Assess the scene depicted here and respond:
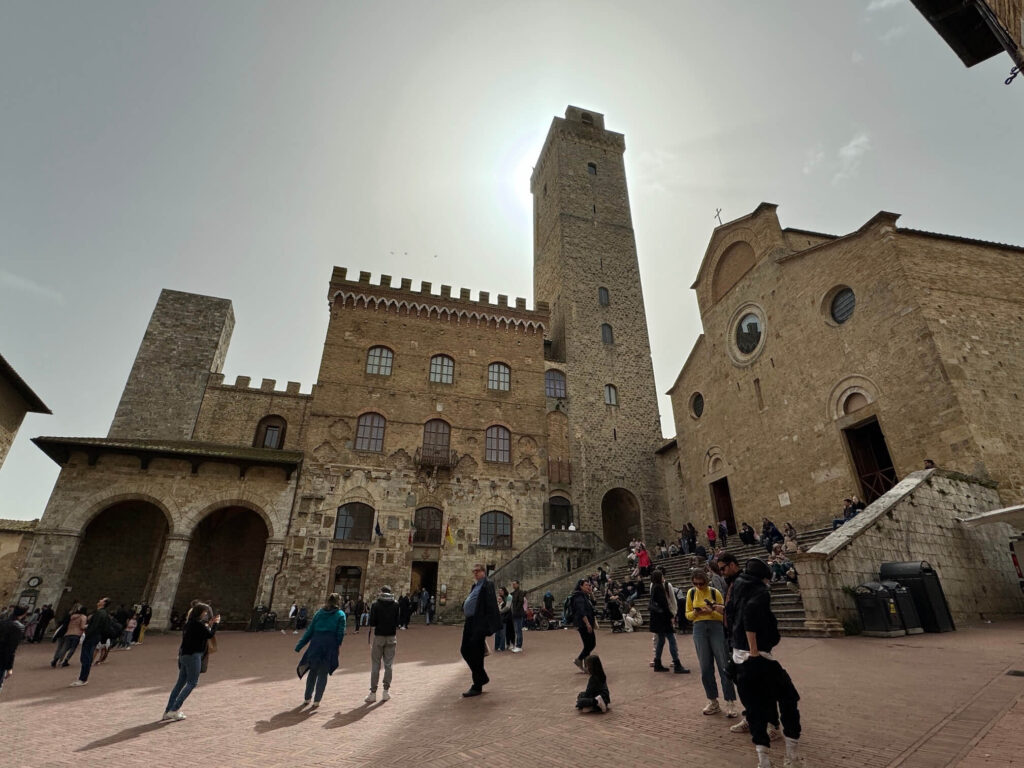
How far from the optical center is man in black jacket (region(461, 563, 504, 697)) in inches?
240

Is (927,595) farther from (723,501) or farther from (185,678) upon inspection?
(185,678)

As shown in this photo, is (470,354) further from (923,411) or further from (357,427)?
(923,411)

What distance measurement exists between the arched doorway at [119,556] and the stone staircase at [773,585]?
17.8m

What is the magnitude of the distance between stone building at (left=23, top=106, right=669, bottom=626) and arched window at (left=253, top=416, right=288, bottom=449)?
0.33 ft

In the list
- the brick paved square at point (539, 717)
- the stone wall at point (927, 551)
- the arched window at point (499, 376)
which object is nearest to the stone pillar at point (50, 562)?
the brick paved square at point (539, 717)

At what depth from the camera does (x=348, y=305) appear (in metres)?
24.5

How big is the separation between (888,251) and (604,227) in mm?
18900

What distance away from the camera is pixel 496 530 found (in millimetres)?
21828

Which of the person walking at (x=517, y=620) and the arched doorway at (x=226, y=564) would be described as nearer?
the person walking at (x=517, y=620)

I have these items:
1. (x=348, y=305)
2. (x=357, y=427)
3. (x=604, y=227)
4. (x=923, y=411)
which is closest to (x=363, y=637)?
(x=357, y=427)

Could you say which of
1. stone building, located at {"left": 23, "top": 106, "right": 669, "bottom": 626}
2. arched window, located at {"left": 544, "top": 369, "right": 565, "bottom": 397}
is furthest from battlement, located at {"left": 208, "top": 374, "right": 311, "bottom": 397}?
arched window, located at {"left": 544, "top": 369, "right": 565, "bottom": 397}

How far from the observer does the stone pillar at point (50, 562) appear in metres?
16.0

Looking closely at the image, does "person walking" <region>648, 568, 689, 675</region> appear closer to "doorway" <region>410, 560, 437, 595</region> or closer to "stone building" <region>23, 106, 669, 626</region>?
"stone building" <region>23, 106, 669, 626</region>

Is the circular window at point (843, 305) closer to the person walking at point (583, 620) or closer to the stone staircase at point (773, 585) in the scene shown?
the stone staircase at point (773, 585)
